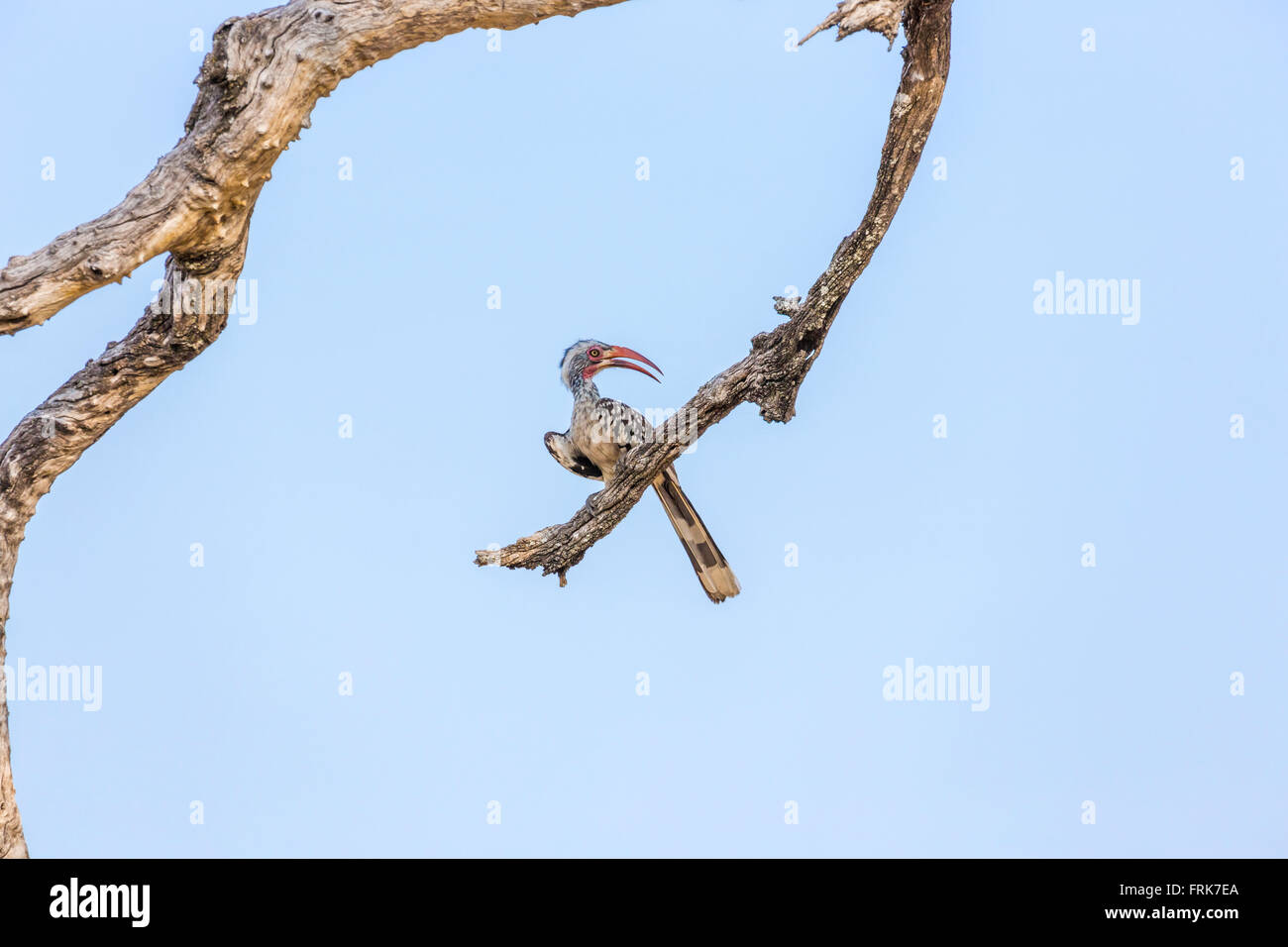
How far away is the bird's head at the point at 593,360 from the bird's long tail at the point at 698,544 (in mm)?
1520

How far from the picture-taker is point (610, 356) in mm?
7215

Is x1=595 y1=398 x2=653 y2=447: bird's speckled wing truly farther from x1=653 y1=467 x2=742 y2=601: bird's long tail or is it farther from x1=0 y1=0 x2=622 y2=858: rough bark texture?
x1=0 y1=0 x2=622 y2=858: rough bark texture

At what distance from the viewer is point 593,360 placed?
7.20 m

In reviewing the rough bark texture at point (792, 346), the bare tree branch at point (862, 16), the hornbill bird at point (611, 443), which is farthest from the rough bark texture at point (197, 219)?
the hornbill bird at point (611, 443)

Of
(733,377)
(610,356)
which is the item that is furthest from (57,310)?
(610,356)

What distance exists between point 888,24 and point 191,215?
2676 mm

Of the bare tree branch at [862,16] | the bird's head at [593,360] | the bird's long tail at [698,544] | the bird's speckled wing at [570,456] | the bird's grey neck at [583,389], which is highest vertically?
the bare tree branch at [862,16]

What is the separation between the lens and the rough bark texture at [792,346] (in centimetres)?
429

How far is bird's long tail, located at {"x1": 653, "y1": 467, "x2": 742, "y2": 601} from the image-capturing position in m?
5.85

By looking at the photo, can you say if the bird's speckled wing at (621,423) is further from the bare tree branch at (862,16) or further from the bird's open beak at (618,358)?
the bare tree branch at (862,16)

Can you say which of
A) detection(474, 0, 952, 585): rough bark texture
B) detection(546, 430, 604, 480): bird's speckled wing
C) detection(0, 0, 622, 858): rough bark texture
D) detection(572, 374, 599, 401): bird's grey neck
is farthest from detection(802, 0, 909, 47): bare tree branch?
detection(546, 430, 604, 480): bird's speckled wing

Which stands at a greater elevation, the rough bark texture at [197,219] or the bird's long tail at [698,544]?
the rough bark texture at [197,219]

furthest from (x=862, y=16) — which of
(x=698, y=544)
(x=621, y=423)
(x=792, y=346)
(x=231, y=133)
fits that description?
(x=621, y=423)

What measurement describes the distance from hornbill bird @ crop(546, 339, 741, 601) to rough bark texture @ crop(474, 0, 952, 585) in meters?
0.47
